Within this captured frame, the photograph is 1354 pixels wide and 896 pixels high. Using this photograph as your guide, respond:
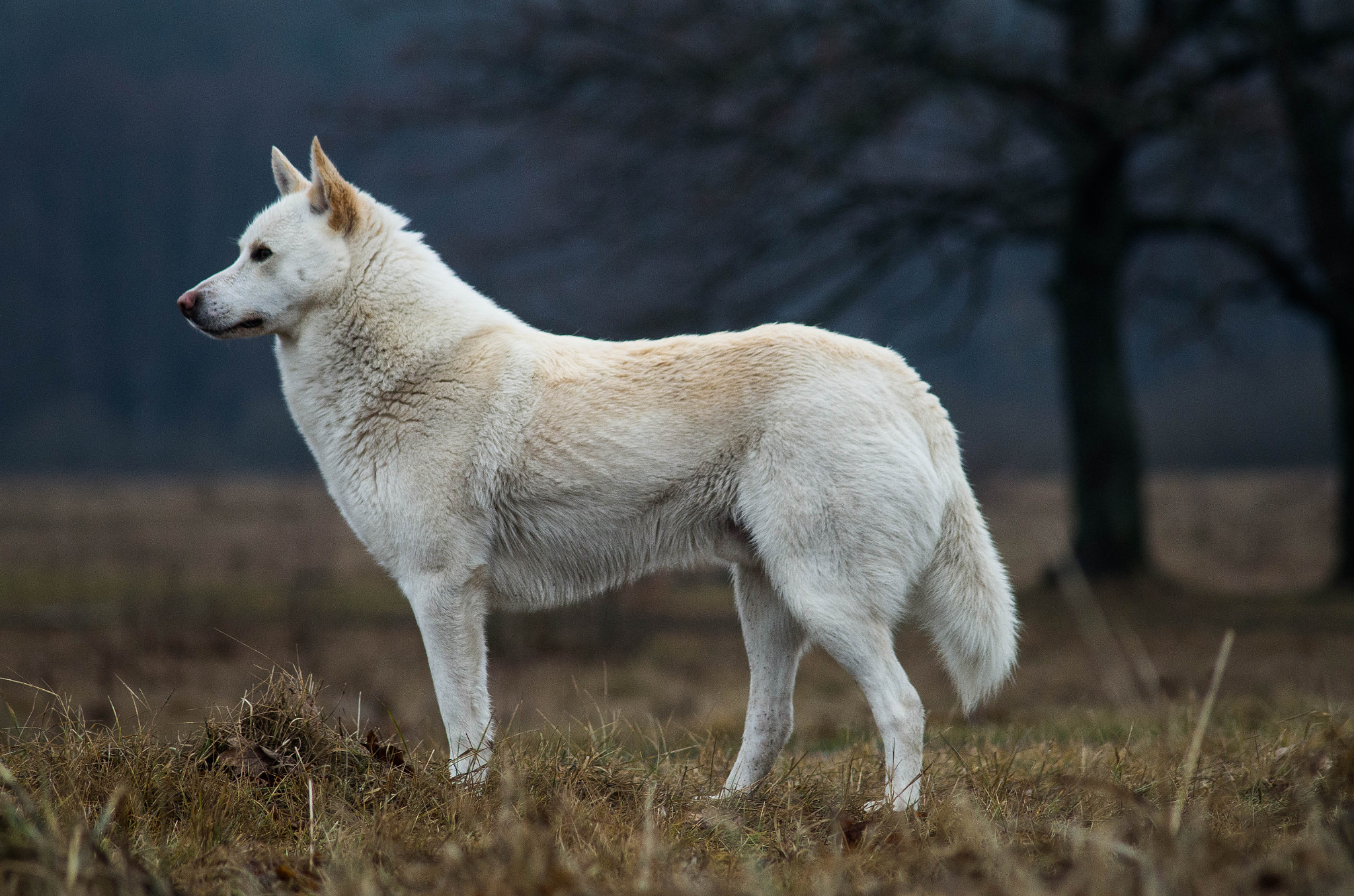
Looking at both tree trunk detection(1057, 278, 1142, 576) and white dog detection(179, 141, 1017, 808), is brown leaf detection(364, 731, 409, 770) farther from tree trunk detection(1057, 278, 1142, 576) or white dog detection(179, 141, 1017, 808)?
tree trunk detection(1057, 278, 1142, 576)

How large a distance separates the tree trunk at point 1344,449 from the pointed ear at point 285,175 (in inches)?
491

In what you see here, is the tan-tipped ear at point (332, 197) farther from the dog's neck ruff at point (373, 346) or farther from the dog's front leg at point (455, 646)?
the dog's front leg at point (455, 646)

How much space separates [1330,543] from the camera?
17266 mm

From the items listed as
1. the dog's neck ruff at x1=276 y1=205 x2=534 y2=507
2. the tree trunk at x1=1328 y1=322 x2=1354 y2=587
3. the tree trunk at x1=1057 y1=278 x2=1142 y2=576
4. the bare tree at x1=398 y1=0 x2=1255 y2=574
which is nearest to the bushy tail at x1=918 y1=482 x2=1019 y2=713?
the dog's neck ruff at x1=276 y1=205 x2=534 y2=507

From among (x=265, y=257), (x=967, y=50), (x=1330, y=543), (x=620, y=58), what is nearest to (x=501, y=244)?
(x=620, y=58)

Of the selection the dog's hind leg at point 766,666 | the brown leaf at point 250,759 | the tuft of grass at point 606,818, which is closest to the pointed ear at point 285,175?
the tuft of grass at point 606,818

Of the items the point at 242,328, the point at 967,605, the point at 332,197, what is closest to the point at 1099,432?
the point at 967,605

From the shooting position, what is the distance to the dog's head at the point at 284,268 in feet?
12.4

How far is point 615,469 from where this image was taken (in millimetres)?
3486

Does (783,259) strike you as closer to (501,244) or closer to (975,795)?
(501,244)

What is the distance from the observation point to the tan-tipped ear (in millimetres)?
3783

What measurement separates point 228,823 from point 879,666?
191 centimetres

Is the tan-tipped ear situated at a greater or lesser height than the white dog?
greater

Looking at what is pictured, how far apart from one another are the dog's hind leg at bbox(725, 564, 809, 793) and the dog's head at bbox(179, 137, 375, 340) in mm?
1847
